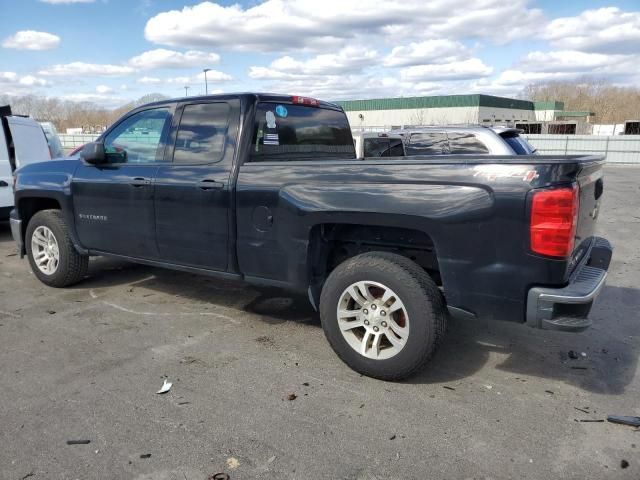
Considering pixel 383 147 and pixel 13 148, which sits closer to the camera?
pixel 13 148

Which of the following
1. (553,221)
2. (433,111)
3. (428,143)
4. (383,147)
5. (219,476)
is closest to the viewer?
(219,476)

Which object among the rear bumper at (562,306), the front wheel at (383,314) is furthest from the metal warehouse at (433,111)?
the rear bumper at (562,306)

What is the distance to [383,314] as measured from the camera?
3498 mm

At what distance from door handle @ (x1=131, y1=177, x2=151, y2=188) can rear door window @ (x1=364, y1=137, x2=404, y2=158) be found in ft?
18.3

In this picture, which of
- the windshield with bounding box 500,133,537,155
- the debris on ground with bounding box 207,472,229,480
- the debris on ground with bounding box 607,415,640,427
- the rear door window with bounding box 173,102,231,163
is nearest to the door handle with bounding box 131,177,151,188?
the rear door window with bounding box 173,102,231,163

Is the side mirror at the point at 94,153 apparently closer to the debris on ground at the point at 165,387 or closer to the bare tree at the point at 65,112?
the debris on ground at the point at 165,387

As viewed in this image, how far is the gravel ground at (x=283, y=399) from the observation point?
8.83 ft

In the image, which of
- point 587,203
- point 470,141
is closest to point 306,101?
point 587,203

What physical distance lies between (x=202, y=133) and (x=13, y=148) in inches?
230

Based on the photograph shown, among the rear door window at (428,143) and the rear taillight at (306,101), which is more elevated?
the rear taillight at (306,101)

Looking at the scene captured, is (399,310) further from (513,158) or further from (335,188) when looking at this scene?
(513,158)

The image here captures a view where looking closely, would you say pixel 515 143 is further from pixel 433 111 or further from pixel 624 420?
pixel 433 111

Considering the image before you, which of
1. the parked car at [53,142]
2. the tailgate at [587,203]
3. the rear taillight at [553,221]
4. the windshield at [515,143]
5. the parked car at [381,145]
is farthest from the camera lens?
the parked car at [53,142]

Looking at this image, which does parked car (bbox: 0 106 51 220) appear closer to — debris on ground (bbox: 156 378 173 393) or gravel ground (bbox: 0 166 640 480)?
gravel ground (bbox: 0 166 640 480)
